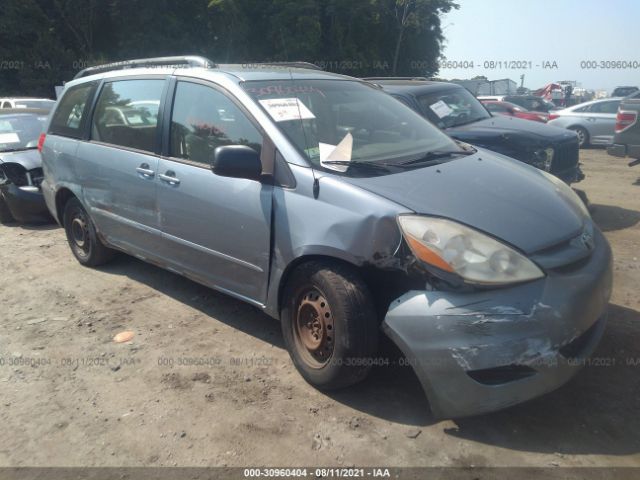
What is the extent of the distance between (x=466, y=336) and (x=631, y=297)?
242 centimetres

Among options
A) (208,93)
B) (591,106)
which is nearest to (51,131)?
(208,93)

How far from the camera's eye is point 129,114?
4.42 m

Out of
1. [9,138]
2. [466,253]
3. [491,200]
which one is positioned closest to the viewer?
[466,253]

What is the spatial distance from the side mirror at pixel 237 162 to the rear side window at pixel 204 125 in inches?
7.2

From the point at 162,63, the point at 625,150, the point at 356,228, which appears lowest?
the point at 625,150

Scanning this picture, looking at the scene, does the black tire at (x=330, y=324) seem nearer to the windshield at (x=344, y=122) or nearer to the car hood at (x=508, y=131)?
the windshield at (x=344, y=122)

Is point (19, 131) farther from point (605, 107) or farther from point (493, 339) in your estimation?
point (605, 107)

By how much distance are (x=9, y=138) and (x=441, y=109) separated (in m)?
5.81

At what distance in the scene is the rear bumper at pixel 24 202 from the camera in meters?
6.83

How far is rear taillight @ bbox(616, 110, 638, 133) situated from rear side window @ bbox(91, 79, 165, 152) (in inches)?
308

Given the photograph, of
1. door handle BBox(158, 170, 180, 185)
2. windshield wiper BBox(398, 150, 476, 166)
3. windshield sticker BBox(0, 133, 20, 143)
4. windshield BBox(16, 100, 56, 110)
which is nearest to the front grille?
windshield wiper BBox(398, 150, 476, 166)

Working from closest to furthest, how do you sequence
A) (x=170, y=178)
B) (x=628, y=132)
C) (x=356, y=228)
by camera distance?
(x=356, y=228) < (x=170, y=178) < (x=628, y=132)

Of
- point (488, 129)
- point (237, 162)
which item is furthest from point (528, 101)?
point (237, 162)

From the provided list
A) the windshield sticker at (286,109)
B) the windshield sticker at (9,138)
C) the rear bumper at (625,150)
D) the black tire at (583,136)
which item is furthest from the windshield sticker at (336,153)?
the black tire at (583,136)
